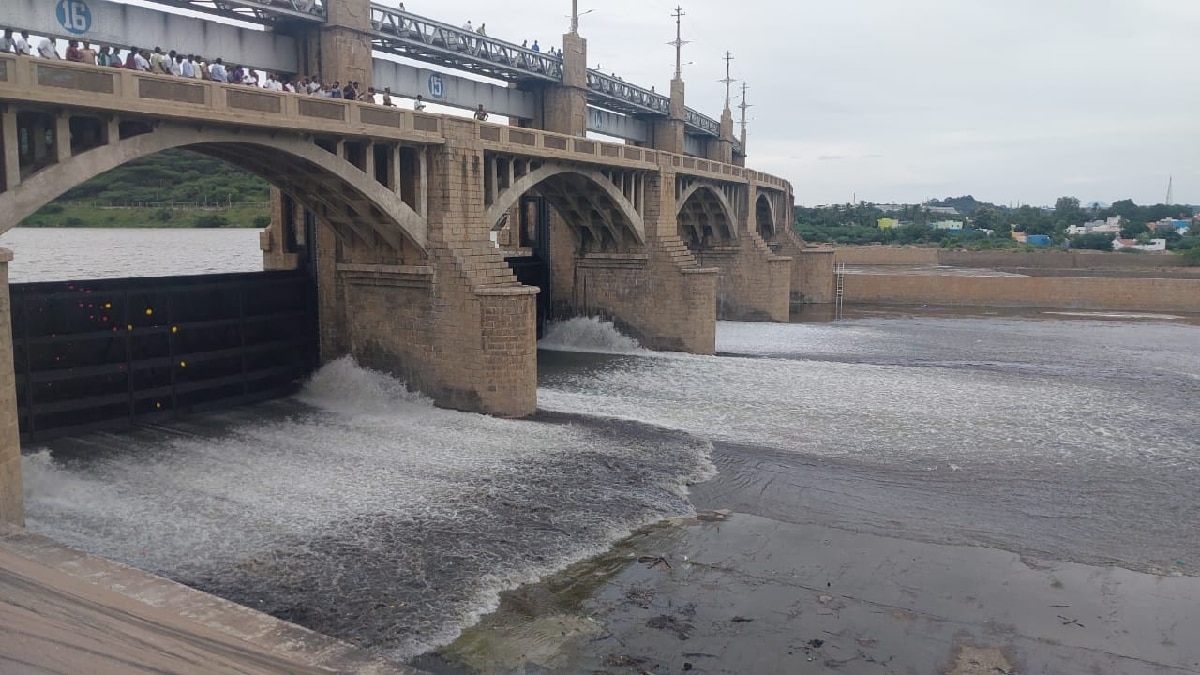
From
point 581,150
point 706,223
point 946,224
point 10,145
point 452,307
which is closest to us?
point 10,145

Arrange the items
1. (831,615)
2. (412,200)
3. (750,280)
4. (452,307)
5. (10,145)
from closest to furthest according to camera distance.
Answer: (831,615) → (10,145) → (452,307) → (412,200) → (750,280)

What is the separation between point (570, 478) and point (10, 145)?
11392 mm

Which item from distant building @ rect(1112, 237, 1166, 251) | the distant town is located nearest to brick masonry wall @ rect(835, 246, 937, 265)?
the distant town

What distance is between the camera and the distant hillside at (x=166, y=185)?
75688 mm

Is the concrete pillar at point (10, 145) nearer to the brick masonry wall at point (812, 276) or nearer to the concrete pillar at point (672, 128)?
the concrete pillar at point (672, 128)

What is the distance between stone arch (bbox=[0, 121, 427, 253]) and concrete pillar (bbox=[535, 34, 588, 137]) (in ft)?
60.1

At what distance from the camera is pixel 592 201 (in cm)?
3625

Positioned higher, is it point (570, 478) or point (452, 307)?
point (452, 307)

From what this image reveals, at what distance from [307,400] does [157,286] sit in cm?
494

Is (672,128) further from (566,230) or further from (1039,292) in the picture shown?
(1039,292)

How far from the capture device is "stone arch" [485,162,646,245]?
3391 centimetres

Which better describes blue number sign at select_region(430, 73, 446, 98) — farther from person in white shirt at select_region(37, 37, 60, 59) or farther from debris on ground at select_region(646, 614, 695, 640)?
debris on ground at select_region(646, 614, 695, 640)

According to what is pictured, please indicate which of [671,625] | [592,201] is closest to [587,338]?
[592,201]

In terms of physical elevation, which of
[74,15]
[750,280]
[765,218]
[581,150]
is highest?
[74,15]
